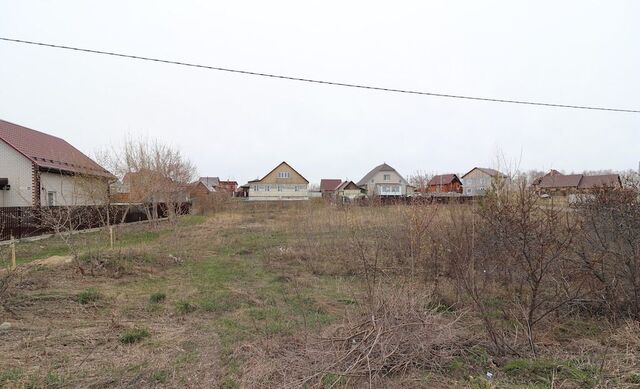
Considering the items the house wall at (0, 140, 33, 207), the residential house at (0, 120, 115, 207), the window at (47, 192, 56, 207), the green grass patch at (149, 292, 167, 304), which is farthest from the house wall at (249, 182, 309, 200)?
the green grass patch at (149, 292, 167, 304)

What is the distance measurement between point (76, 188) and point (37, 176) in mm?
2524

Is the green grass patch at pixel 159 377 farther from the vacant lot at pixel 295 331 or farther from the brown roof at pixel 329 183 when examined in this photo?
the brown roof at pixel 329 183

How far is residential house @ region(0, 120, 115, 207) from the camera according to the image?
19.9 m

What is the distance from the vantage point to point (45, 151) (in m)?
23.5

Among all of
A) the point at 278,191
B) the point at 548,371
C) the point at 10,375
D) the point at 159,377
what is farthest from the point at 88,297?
the point at 278,191

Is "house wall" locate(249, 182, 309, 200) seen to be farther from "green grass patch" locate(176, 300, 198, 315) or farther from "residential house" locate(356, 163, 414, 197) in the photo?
"green grass patch" locate(176, 300, 198, 315)

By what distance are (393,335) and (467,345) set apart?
930 millimetres

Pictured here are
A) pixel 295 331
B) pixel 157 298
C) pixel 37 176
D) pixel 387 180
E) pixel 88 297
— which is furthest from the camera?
pixel 387 180

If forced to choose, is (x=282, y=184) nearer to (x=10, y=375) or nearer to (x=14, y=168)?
(x=14, y=168)

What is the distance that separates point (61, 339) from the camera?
4715mm

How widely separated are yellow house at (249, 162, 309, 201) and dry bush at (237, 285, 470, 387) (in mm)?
54737

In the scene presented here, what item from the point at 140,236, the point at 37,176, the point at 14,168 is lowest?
the point at 140,236

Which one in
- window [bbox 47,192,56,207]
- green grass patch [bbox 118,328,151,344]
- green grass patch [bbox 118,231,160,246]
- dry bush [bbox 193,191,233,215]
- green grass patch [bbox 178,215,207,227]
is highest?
window [bbox 47,192,56,207]

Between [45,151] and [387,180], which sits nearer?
[45,151]
